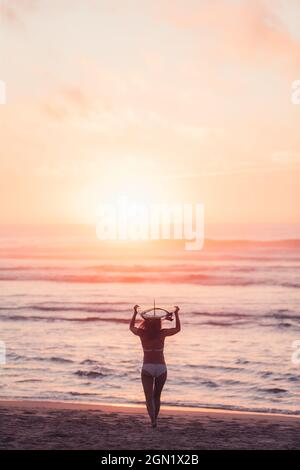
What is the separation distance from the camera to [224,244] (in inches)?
3679

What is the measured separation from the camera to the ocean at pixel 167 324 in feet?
59.6

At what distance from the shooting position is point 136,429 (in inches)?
495

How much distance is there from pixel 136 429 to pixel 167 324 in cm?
1900

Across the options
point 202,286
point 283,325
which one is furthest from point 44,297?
point 283,325

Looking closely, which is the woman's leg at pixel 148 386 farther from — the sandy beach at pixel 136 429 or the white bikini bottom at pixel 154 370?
the sandy beach at pixel 136 429

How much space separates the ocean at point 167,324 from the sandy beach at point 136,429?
195 cm

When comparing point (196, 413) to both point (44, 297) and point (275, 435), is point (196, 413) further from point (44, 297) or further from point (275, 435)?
point (44, 297)

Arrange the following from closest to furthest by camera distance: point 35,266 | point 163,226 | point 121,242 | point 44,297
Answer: point 44,297 < point 35,266 < point 121,242 < point 163,226

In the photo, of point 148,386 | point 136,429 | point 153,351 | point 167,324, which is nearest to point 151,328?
point 153,351

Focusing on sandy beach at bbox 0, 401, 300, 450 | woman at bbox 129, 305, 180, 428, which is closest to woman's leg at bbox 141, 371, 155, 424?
woman at bbox 129, 305, 180, 428

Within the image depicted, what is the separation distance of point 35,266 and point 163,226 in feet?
203

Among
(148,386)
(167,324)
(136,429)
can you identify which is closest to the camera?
(148,386)

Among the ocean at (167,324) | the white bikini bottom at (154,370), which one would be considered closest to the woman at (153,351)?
the white bikini bottom at (154,370)

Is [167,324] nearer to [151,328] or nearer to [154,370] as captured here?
[154,370]
